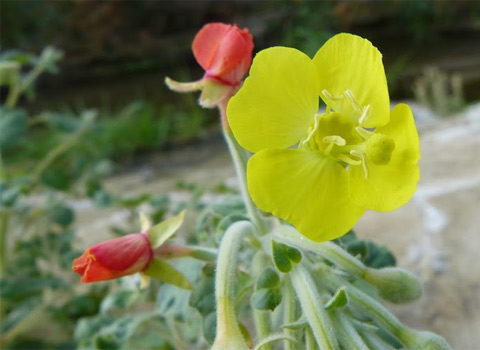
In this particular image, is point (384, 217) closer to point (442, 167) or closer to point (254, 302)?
point (442, 167)

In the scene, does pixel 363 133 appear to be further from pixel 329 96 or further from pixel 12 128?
pixel 12 128

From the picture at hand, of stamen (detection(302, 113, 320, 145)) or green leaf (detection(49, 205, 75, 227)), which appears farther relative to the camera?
green leaf (detection(49, 205, 75, 227))

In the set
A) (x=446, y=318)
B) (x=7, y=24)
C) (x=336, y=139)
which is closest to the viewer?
(x=336, y=139)

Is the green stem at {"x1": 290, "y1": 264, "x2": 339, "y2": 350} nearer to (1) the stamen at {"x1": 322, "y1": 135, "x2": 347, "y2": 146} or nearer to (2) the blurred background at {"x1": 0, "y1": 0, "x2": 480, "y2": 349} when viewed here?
(1) the stamen at {"x1": 322, "y1": 135, "x2": 347, "y2": 146}

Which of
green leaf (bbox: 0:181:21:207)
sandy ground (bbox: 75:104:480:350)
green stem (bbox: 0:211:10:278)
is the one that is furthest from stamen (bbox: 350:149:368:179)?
green stem (bbox: 0:211:10:278)

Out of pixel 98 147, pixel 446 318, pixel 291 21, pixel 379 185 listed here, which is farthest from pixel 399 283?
pixel 291 21

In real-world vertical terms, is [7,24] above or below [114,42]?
above

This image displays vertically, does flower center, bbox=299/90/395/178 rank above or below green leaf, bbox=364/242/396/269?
above
